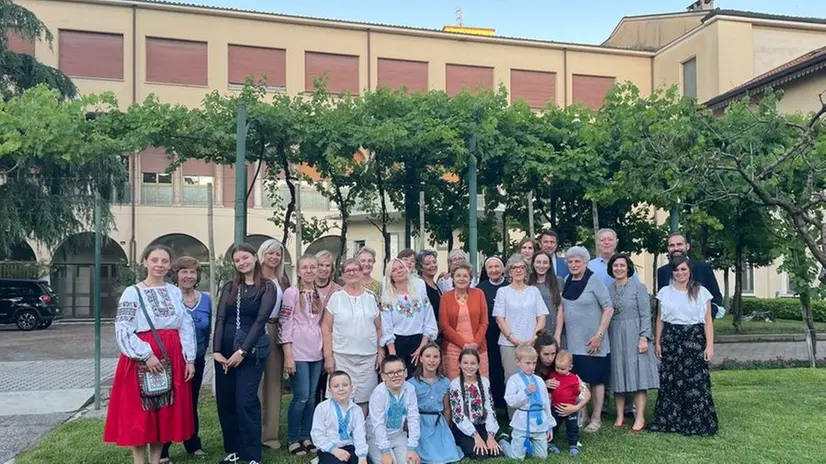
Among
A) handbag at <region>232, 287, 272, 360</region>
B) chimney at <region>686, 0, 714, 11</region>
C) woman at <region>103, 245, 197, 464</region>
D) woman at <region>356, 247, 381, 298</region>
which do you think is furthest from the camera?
chimney at <region>686, 0, 714, 11</region>

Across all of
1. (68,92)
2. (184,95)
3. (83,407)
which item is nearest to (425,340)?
(83,407)

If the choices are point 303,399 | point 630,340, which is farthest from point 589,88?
point 303,399

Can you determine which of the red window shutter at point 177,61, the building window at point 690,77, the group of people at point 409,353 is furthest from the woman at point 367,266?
the building window at point 690,77

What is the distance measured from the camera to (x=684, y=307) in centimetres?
625

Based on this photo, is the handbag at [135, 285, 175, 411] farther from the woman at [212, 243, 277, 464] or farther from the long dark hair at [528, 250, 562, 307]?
the long dark hair at [528, 250, 562, 307]

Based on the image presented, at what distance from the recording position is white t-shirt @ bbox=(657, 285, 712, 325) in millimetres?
6238

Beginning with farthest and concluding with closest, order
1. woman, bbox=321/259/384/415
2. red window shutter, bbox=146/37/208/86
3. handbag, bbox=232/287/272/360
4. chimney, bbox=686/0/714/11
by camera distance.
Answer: chimney, bbox=686/0/714/11
red window shutter, bbox=146/37/208/86
woman, bbox=321/259/384/415
handbag, bbox=232/287/272/360

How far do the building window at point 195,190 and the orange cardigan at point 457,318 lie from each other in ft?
70.4

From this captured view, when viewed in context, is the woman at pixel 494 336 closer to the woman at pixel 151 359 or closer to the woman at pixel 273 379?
the woman at pixel 273 379

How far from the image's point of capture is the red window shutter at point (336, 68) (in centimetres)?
2811

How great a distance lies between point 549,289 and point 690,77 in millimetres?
27583

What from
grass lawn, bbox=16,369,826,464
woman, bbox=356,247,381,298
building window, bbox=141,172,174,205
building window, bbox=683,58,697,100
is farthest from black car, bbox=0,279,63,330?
building window, bbox=683,58,697,100

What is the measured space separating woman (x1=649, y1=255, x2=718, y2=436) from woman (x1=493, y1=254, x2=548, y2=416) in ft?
4.06

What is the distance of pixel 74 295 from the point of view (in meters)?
26.9
